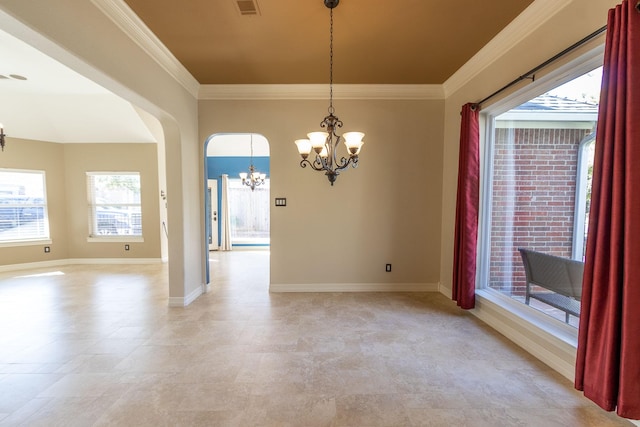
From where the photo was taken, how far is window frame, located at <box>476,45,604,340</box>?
82.0 inches

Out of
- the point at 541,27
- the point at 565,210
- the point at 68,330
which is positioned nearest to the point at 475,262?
the point at 565,210

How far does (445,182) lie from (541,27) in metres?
1.98

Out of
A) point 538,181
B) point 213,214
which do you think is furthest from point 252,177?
point 538,181

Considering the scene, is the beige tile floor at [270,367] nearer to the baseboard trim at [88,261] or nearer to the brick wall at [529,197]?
the brick wall at [529,197]

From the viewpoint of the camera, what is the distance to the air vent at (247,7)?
220 centimetres

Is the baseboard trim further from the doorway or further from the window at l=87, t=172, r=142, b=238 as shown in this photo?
the doorway

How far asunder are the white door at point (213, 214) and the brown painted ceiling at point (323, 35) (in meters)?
4.67

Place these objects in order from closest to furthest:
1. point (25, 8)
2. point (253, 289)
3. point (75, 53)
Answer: point (25, 8), point (75, 53), point (253, 289)

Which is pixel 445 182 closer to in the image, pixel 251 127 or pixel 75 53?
pixel 251 127

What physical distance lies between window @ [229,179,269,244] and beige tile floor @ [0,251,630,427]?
4.67 meters

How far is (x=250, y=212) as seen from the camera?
27.7 feet

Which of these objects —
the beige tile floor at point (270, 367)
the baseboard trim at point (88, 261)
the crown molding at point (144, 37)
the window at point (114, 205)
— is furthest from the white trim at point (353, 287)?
the window at point (114, 205)

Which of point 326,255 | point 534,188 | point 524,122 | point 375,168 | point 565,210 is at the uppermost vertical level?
point 524,122

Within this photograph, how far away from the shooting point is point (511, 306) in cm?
283
